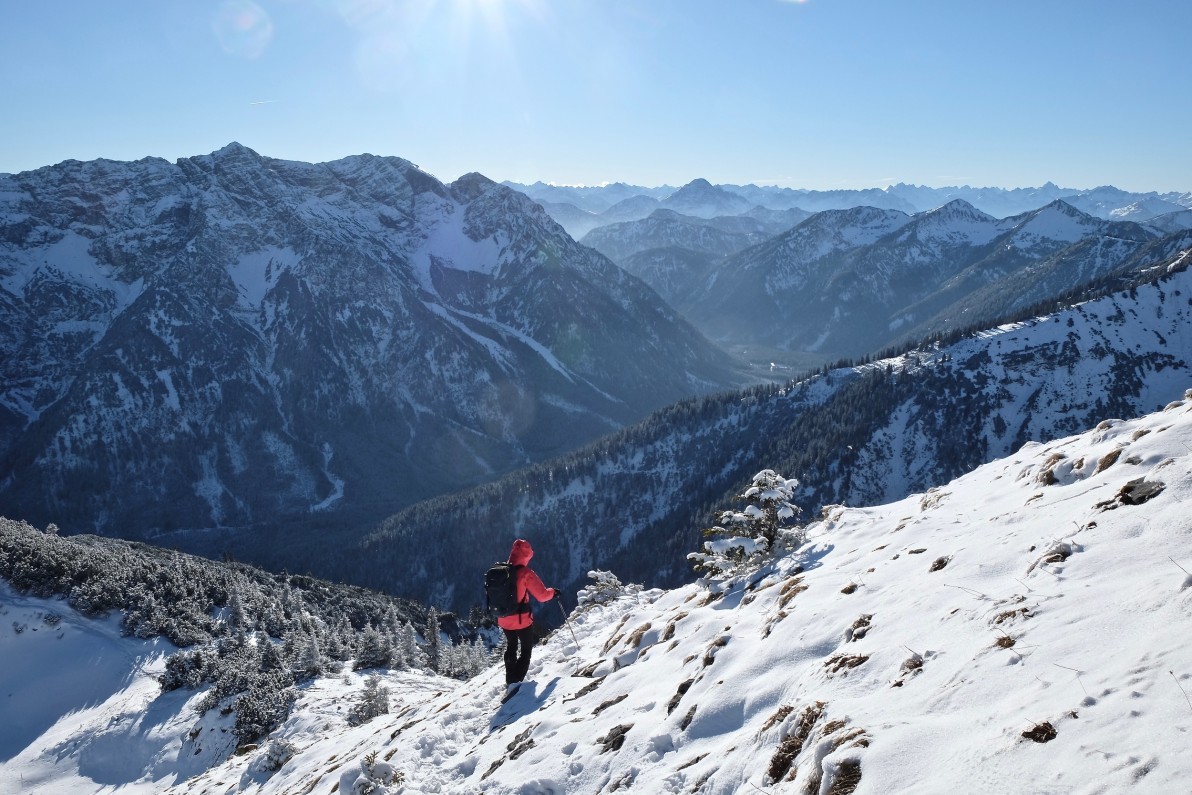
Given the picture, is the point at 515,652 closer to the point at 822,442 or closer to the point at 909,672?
the point at 909,672

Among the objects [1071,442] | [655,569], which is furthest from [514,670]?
[655,569]

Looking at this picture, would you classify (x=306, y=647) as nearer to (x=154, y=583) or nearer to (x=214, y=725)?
(x=214, y=725)

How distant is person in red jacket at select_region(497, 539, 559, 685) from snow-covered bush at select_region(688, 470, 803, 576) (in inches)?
224

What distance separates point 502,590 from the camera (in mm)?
18141

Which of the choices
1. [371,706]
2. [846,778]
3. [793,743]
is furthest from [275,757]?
[846,778]

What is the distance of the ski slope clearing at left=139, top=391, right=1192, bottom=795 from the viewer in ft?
22.6

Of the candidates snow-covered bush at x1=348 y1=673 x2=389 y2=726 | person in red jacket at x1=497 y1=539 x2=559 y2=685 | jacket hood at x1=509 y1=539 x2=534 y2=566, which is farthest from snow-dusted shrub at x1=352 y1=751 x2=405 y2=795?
snow-covered bush at x1=348 y1=673 x2=389 y2=726

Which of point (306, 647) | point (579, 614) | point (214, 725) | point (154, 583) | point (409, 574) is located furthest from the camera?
point (409, 574)

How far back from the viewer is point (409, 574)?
6786 inches

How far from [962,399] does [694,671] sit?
16087 centimetres

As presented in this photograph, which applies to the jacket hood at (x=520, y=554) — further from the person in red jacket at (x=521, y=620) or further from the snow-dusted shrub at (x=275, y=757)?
the snow-dusted shrub at (x=275, y=757)

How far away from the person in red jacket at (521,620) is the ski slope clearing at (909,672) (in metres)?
0.83

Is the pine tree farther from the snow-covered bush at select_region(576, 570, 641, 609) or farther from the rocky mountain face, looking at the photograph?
the rocky mountain face

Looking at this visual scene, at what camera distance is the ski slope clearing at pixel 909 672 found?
6.88 metres
